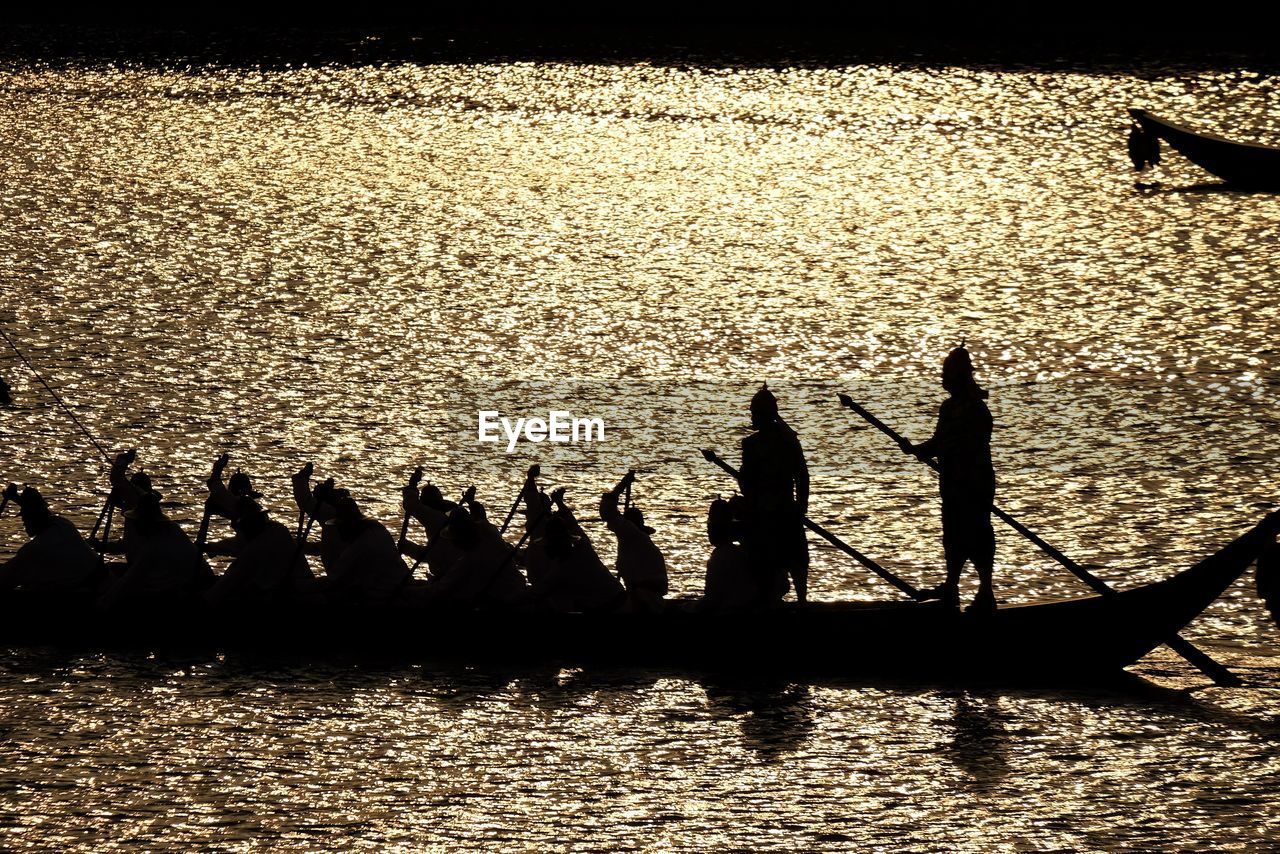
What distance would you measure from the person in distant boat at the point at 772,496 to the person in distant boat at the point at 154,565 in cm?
485

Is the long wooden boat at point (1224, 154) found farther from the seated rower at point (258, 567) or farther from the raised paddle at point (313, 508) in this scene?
the seated rower at point (258, 567)

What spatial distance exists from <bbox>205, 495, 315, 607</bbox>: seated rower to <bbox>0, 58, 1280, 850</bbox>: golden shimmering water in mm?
708

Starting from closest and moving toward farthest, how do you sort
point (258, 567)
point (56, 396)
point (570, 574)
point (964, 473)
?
1. point (964, 473)
2. point (570, 574)
3. point (258, 567)
4. point (56, 396)

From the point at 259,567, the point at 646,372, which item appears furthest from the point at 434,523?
the point at 646,372

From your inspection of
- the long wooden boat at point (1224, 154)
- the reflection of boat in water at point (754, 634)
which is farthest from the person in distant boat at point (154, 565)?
the long wooden boat at point (1224, 154)

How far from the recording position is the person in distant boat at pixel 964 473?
54.6 feet

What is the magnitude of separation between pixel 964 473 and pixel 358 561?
5137 mm

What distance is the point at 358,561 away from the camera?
1741 centimetres

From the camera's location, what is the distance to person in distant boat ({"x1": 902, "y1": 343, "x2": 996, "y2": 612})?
1664cm

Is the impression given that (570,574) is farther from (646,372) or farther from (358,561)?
(646,372)

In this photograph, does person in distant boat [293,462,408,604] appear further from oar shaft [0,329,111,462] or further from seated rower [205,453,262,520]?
oar shaft [0,329,111,462]

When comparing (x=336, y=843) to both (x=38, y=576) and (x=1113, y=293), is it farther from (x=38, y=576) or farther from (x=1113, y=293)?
(x=1113, y=293)

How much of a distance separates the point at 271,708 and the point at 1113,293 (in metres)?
17.5

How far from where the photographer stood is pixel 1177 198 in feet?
118
